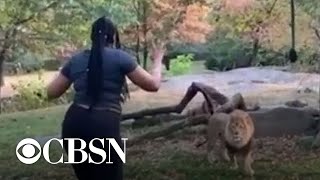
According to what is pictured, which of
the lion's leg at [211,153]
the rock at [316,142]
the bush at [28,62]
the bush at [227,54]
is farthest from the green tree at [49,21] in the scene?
the bush at [227,54]

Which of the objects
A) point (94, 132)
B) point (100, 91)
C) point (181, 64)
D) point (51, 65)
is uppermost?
point (100, 91)

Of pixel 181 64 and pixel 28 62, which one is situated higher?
pixel 28 62

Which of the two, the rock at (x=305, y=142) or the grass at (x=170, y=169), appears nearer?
the grass at (x=170, y=169)

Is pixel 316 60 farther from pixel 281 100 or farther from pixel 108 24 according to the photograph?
pixel 108 24

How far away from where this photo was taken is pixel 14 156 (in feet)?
22.7

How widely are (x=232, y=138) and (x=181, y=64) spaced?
629 inches

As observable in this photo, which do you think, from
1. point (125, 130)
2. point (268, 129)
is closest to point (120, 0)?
point (125, 130)

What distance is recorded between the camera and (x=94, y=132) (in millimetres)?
3023

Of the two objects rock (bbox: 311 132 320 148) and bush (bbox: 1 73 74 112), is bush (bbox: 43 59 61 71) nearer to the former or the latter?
bush (bbox: 1 73 74 112)

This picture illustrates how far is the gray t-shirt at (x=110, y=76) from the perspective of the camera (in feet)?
10.1

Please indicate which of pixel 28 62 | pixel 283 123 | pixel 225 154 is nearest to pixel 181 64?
pixel 28 62

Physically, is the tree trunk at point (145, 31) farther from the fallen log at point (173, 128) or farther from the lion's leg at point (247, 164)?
the lion's leg at point (247, 164)

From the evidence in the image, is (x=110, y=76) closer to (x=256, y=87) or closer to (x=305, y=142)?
(x=305, y=142)

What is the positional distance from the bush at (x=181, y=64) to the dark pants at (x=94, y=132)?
17405mm
